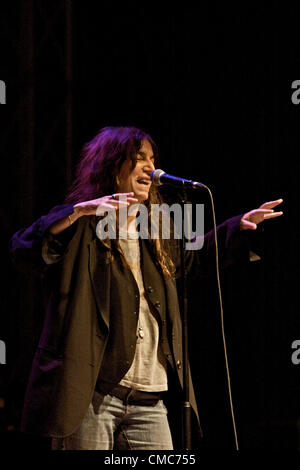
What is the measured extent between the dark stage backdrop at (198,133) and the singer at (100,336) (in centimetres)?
118

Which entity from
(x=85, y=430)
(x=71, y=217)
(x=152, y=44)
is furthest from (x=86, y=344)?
(x=152, y=44)

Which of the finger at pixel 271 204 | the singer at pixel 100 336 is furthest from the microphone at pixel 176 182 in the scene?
the finger at pixel 271 204

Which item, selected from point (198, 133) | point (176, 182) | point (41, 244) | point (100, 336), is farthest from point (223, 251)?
point (198, 133)

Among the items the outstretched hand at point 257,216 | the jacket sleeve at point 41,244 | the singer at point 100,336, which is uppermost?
the outstretched hand at point 257,216

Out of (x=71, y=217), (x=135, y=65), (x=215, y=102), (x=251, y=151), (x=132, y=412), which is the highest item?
(x=135, y=65)

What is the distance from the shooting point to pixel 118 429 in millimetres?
2023

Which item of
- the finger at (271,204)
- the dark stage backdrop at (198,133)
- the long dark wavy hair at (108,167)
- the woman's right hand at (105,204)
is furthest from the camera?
the dark stage backdrop at (198,133)

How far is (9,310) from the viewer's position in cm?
326

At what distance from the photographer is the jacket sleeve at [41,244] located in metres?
1.98

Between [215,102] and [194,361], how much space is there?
1.55 m

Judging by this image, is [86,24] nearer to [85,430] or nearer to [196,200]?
[196,200]

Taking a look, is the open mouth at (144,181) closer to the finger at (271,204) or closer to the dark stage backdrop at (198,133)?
the finger at (271,204)

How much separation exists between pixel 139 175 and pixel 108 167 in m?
0.13

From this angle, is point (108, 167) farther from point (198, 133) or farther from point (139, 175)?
point (198, 133)
